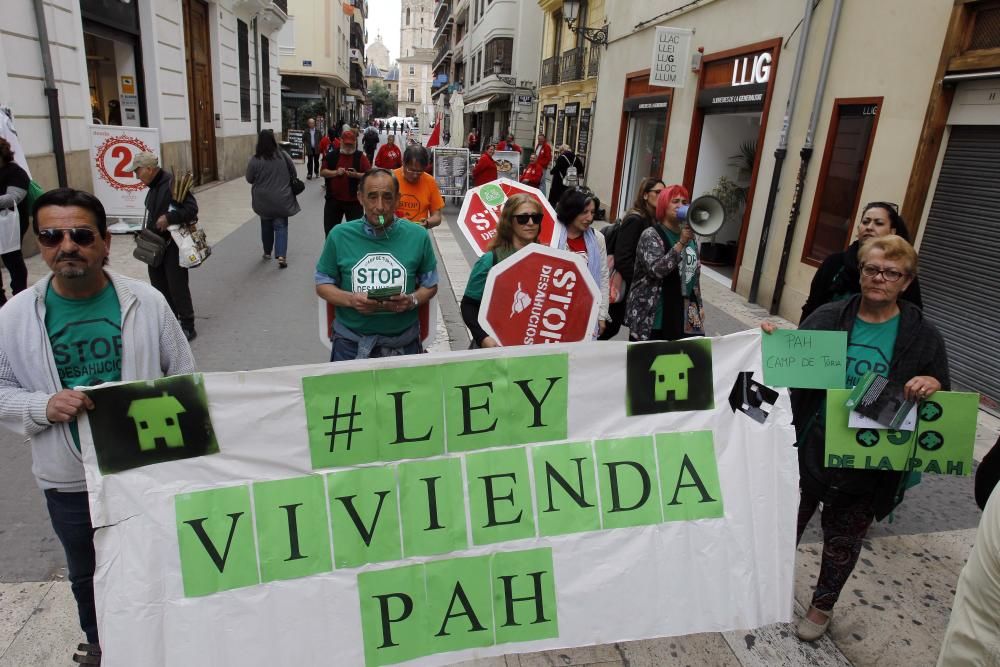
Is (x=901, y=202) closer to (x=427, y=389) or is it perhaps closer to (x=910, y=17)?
(x=910, y=17)

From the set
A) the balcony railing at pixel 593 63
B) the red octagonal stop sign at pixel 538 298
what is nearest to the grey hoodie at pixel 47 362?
the red octagonal stop sign at pixel 538 298

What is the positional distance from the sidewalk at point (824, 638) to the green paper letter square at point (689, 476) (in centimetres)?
71

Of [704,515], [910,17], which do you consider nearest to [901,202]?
[910,17]

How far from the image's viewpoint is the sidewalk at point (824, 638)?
2.78 metres

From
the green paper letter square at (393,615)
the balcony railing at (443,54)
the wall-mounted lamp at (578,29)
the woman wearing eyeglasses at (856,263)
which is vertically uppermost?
the balcony railing at (443,54)

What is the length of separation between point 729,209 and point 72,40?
34.5 feet

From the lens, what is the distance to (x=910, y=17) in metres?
6.71

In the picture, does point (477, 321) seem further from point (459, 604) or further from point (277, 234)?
point (277, 234)

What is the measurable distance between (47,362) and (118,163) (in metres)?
9.97

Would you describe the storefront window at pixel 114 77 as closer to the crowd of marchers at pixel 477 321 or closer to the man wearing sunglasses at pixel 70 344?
the crowd of marchers at pixel 477 321


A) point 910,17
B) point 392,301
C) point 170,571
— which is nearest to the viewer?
point 170,571

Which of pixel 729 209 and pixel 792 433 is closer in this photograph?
pixel 792 433

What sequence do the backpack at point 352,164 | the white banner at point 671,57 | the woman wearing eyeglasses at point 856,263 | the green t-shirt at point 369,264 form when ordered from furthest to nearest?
the white banner at point 671,57 < the backpack at point 352,164 < the green t-shirt at point 369,264 < the woman wearing eyeglasses at point 856,263

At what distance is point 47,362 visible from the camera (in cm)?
212
